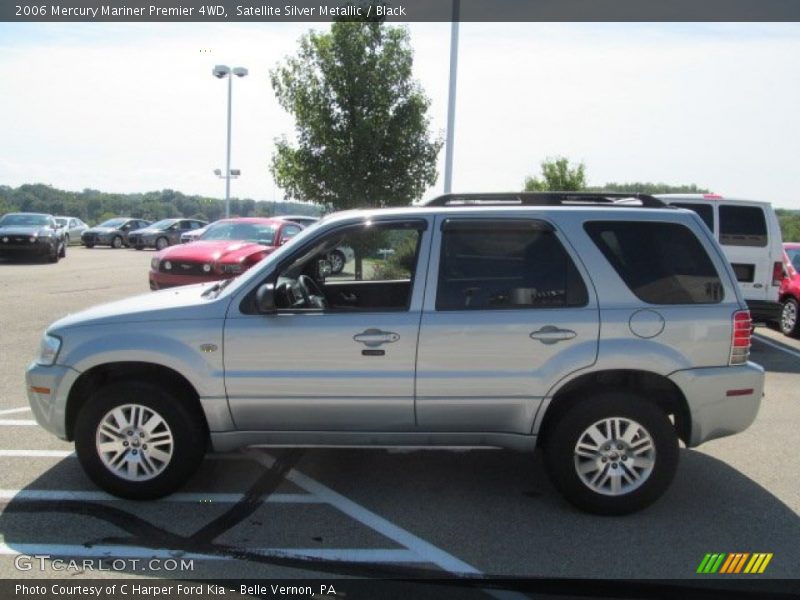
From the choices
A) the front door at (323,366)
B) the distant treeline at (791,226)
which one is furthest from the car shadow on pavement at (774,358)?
the distant treeline at (791,226)

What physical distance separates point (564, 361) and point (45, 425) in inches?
130

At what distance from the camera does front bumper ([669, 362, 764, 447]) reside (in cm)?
428

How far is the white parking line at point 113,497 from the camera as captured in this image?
4.46 meters

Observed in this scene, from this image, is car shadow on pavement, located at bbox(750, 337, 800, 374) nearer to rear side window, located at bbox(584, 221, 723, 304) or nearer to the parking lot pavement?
the parking lot pavement

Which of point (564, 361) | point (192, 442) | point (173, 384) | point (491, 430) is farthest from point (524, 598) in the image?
point (173, 384)

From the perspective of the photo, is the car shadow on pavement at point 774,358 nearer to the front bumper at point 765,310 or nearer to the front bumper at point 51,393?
the front bumper at point 765,310

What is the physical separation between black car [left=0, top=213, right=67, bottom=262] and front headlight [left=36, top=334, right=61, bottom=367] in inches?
764

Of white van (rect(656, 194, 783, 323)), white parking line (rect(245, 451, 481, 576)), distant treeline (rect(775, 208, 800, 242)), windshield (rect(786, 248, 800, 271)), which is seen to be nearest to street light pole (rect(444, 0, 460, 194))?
white van (rect(656, 194, 783, 323))

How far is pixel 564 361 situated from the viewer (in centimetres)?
425

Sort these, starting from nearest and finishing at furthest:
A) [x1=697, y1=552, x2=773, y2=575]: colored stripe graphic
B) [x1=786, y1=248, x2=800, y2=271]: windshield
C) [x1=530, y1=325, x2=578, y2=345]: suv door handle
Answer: [x1=697, y1=552, x2=773, y2=575]: colored stripe graphic < [x1=530, y1=325, x2=578, y2=345]: suv door handle < [x1=786, y1=248, x2=800, y2=271]: windshield

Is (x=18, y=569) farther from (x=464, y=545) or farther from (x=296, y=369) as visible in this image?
(x=464, y=545)

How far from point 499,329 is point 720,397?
56.3 inches

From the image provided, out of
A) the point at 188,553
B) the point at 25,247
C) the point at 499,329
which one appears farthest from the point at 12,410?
the point at 25,247

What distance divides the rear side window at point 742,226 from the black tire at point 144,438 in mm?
8261
